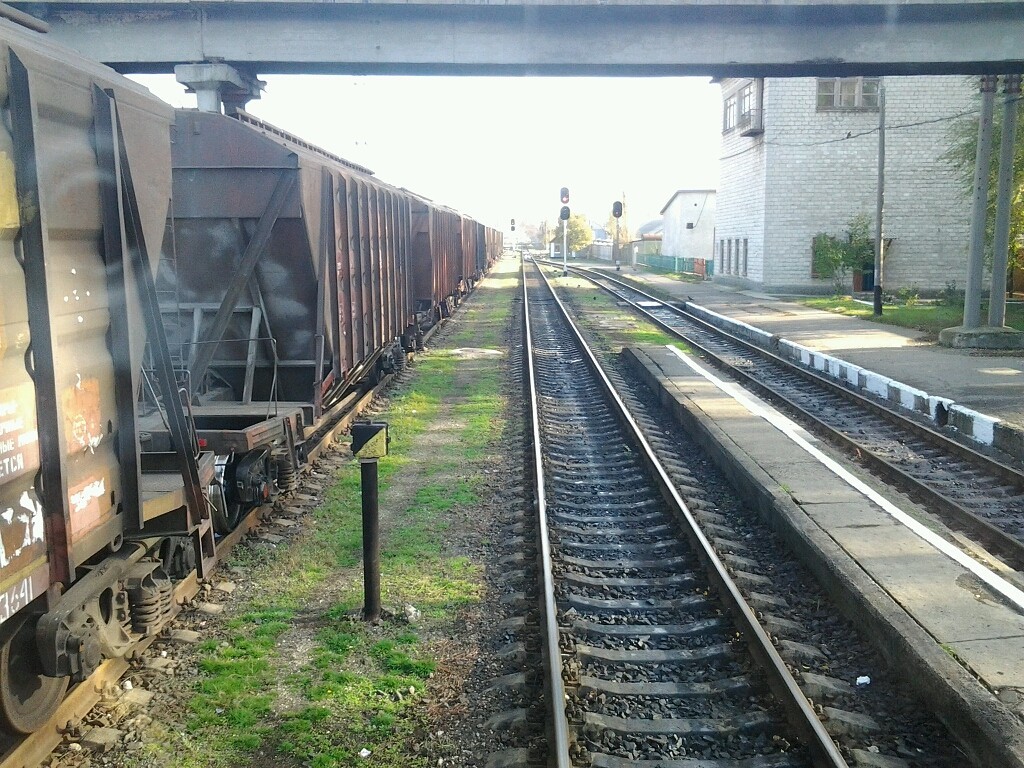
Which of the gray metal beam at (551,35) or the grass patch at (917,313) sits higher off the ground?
the gray metal beam at (551,35)

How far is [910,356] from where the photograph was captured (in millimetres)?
17656

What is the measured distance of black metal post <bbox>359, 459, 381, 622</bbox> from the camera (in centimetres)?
604

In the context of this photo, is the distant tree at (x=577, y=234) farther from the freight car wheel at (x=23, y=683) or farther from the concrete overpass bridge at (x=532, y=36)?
the freight car wheel at (x=23, y=683)

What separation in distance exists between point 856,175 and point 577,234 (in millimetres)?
62873

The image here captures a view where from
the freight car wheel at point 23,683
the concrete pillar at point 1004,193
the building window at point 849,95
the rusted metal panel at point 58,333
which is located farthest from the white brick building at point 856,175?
the freight car wheel at point 23,683

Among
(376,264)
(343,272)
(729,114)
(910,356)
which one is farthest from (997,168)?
(729,114)

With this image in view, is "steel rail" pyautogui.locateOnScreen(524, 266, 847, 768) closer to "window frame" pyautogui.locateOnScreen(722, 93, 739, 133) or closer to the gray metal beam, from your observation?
the gray metal beam

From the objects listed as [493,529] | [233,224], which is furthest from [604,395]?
[233,224]

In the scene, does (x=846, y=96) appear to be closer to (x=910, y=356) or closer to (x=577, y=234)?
(x=910, y=356)

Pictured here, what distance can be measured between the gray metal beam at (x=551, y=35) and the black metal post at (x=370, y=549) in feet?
39.8

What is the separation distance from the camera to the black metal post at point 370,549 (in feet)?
19.8

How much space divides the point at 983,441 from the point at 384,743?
31.7ft

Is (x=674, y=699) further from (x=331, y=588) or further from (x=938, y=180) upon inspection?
(x=938, y=180)

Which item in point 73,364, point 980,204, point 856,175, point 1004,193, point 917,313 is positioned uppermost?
point 856,175
